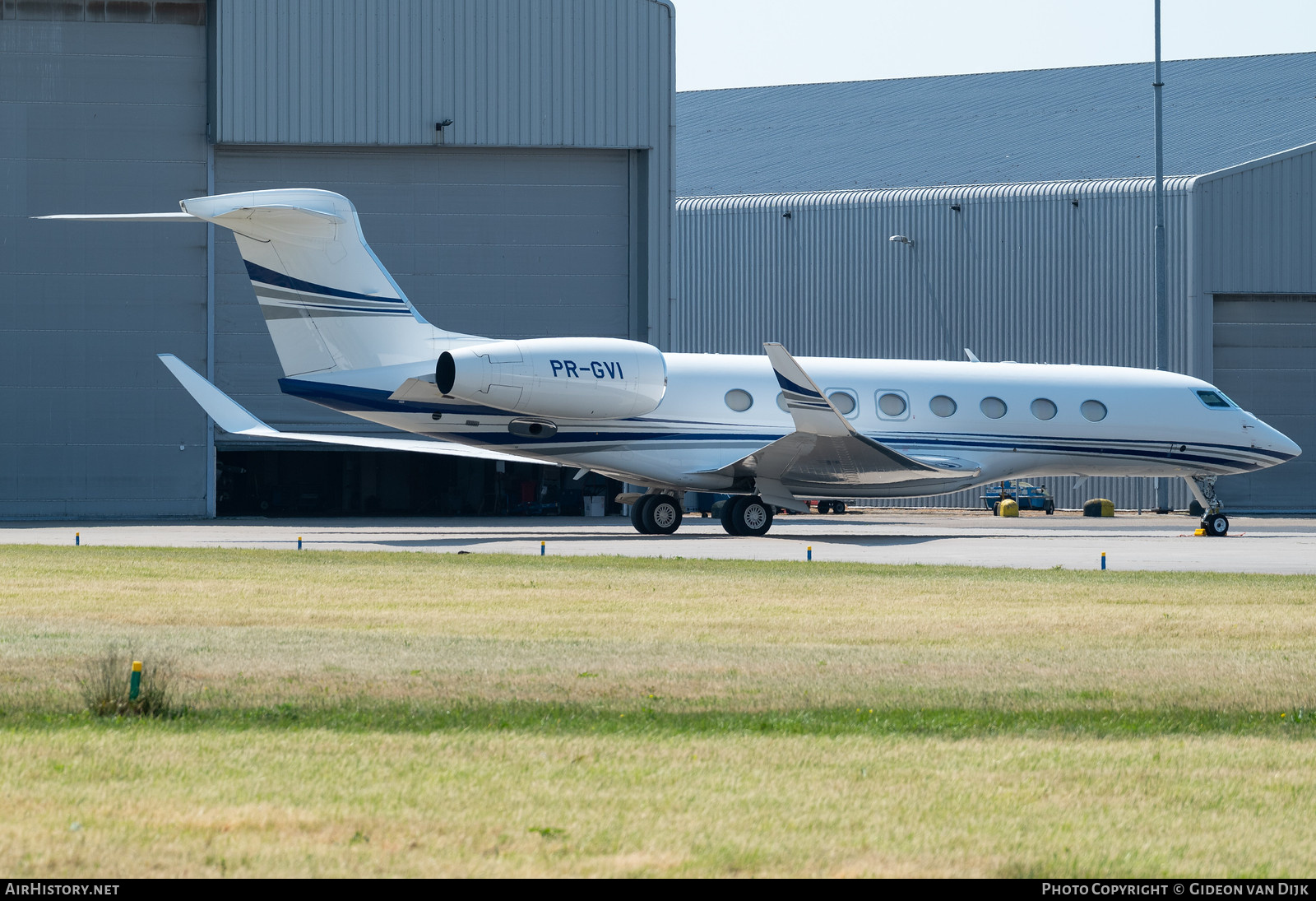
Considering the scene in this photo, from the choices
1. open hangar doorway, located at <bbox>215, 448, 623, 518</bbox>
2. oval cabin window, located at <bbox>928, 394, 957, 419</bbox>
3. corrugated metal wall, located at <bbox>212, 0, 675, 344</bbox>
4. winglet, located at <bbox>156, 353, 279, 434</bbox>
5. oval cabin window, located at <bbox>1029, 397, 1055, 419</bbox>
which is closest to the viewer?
winglet, located at <bbox>156, 353, 279, 434</bbox>


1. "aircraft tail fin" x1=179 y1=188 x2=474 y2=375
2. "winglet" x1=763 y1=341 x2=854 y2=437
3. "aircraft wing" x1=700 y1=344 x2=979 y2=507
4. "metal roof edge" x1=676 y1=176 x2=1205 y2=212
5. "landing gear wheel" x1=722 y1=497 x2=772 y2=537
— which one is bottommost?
"landing gear wheel" x1=722 y1=497 x2=772 y2=537

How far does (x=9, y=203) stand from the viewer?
121 feet

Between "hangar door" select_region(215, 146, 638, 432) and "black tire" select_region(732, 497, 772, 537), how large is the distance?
39.7 feet

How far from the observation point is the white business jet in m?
24.5

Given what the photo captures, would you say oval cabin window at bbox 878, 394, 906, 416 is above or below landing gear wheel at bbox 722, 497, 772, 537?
above

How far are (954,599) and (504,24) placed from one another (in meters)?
26.5

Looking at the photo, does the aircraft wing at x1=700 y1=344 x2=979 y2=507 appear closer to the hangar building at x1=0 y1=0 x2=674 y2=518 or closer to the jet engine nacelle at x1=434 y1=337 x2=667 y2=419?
the jet engine nacelle at x1=434 y1=337 x2=667 y2=419

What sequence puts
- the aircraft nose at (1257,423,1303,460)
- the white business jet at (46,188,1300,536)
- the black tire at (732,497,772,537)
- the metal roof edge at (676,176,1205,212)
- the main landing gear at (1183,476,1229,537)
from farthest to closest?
the metal roof edge at (676,176,1205,212)
the aircraft nose at (1257,423,1303,460)
the main landing gear at (1183,476,1229,537)
the black tire at (732,497,772,537)
the white business jet at (46,188,1300,536)

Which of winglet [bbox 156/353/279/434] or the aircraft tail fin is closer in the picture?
the aircraft tail fin

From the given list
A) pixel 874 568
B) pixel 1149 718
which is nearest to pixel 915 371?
pixel 874 568

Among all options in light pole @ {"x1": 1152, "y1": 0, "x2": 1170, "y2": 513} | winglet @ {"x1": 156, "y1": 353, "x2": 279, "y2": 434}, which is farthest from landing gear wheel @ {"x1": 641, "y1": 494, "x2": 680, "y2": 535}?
light pole @ {"x1": 1152, "y1": 0, "x2": 1170, "y2": 513}

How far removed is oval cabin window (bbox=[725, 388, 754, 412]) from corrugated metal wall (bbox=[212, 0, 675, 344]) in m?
11.0

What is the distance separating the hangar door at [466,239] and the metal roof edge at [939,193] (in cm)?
1239

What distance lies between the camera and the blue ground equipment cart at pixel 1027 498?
4506cm
